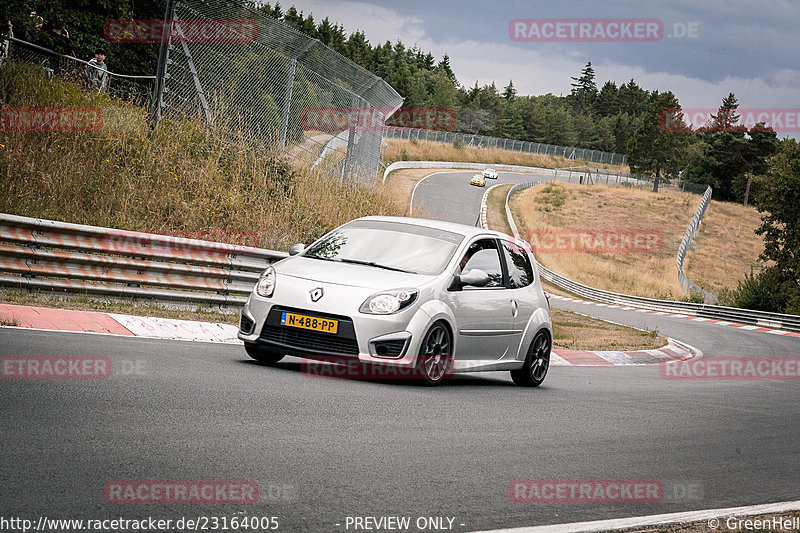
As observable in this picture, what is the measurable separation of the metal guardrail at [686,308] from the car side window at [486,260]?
71.9ft

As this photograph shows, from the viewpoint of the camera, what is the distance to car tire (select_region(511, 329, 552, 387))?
10305mm

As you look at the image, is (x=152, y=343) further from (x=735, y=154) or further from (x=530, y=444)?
(x=735, y=154)

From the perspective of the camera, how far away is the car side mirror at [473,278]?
8.92 meters

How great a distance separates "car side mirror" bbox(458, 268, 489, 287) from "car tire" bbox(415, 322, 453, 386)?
1.86 feet

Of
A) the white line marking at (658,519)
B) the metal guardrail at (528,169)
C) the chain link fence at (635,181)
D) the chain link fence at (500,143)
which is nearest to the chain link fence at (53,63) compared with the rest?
the white line marking at (658,519)

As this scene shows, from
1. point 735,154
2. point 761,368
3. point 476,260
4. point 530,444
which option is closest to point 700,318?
point 761,368

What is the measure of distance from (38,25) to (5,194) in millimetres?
7216

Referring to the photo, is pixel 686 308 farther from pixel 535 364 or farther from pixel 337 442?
pixel 337 442

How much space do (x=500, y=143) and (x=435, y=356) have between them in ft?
350

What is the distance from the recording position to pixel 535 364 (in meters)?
10.5

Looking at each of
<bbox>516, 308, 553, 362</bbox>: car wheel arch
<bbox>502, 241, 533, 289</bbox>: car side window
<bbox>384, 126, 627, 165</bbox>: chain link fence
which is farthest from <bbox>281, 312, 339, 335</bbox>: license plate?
<bbox>384, 126, 627, 165</bbox>: chain link fence

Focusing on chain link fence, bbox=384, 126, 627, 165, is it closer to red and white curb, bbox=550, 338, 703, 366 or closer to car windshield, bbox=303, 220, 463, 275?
red and white curb, bbox=550, 338, 703, 366

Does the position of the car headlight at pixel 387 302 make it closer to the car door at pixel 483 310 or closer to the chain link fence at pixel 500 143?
the car door at pixel 483 310

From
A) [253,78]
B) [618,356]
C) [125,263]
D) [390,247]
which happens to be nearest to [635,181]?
[618,356]
